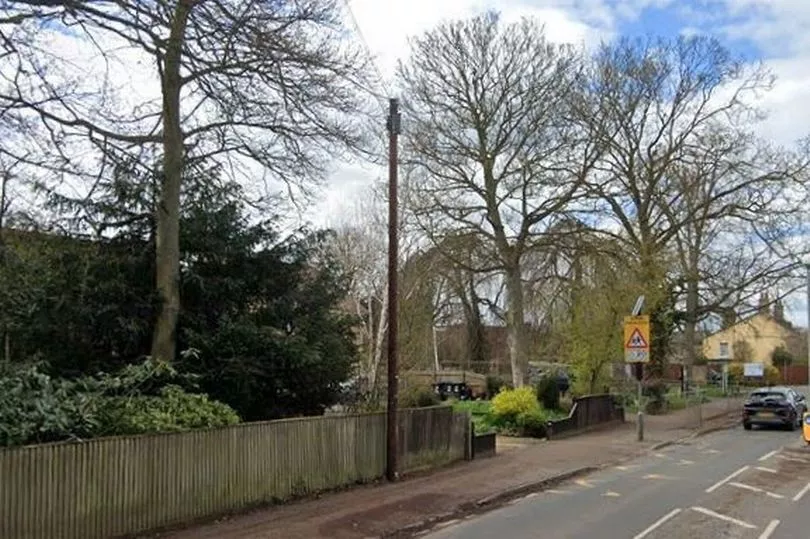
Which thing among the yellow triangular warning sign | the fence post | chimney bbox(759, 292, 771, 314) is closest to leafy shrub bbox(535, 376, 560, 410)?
the yellow triangular warning sign

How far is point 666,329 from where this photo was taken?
4412 cm

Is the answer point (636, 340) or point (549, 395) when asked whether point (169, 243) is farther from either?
point (549, 395)

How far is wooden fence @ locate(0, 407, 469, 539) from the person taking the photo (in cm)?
1040

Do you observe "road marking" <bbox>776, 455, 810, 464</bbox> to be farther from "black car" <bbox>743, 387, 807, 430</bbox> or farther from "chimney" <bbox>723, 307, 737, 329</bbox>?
"chimney" <bbox>723, 307, 737, 329</bbox>

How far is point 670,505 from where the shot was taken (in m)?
15.4

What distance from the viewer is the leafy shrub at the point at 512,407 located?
29172 millimetres

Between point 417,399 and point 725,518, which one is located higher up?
point 417,399

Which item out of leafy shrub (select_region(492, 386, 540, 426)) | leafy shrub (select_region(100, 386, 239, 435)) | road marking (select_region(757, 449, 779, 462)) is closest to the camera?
leafy shrub (select_region(100, 386, 239, 435))

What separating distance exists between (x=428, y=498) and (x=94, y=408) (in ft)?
19.2

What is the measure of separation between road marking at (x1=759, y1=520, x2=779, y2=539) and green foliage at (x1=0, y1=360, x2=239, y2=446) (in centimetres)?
779

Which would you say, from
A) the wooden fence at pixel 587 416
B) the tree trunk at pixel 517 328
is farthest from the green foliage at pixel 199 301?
the tree trunk at pixel 517 328

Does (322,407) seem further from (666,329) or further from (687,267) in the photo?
(687,267)

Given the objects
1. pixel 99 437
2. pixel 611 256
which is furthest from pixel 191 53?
pixel 611 256

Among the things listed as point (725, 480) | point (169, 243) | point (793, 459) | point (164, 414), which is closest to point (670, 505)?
point (725, 480)
